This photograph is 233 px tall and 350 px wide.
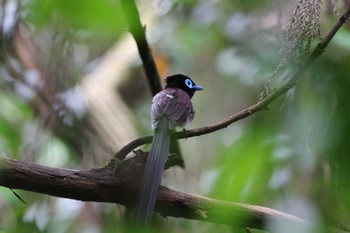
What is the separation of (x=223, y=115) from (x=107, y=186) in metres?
2.52

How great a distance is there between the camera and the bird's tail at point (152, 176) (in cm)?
134

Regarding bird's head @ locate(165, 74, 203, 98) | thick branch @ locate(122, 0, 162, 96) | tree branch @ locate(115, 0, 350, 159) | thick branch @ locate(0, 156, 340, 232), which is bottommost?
thick branch @ locate(0, 156, 340, 232)

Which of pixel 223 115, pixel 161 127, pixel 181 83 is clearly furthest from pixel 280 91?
pixel 223 115

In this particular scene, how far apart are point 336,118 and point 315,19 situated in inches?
15.3

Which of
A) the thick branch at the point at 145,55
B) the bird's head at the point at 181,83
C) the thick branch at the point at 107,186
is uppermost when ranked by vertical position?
the bird's head at the point at 181,83

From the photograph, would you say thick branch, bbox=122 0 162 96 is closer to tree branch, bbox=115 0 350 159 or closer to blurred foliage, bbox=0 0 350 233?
blurred foliage, bbox=0 0 350 233

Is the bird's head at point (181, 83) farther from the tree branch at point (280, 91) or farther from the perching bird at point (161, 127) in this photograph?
the tree branch at point (280, 91)

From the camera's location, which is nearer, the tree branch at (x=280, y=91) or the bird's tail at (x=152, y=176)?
the tree branch at (x=280, y=91)

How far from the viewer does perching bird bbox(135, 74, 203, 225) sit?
1.39 m

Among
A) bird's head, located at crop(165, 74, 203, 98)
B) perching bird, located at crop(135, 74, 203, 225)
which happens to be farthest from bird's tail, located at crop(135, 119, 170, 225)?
bird's head, located at crop(165, 74, 203, 98)

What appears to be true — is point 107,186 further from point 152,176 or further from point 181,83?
point 181,83

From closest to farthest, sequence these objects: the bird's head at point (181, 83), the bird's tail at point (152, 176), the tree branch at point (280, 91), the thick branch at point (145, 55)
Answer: the tree branch at point (280, 91) → the bird's tail at point (152, 176) → the thick branch at point (145, 55) → the bird's head at point (181, 83)

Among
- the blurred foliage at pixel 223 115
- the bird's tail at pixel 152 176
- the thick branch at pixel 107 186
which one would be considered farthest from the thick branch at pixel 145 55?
the thick branch at pixel 107 186

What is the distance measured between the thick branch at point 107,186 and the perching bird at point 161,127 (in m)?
0.05
